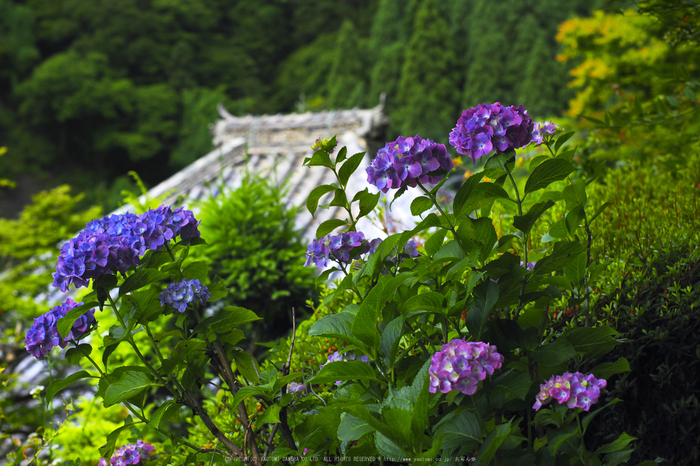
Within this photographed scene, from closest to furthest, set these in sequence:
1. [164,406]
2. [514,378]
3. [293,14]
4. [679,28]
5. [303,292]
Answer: [514,378]
[164,406]
[679,28]
[303,292]
[293,14]

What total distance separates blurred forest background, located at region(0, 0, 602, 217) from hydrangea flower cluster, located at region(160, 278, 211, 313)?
1675 centimetres

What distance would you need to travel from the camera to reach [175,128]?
871 inches

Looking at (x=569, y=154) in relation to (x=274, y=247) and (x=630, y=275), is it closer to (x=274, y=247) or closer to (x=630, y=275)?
(x=630, y=275)

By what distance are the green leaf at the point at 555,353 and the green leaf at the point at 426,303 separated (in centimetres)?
20

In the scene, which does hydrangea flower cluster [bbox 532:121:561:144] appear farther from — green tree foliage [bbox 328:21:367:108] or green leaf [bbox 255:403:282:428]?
green tree foliage [bbox 328:21:367:108]

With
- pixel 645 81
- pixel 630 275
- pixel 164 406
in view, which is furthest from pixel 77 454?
pixel 645 81

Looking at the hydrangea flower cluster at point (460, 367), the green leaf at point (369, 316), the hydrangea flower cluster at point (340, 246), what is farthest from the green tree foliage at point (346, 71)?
the hydrangea flower cluster at point (460, 367)

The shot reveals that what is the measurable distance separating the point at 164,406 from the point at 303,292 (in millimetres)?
2005

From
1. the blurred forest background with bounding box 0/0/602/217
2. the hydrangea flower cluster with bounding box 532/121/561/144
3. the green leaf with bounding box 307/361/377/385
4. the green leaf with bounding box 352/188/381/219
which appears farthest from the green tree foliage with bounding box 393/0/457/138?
the green leaf with bounding box 307/361/377/385

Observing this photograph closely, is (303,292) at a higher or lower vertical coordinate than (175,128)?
higher

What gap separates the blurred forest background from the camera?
18.3 m

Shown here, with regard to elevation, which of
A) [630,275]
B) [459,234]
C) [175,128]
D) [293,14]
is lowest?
[175,128]

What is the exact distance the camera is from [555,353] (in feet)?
3.09

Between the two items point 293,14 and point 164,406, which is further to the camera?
point 293,14
